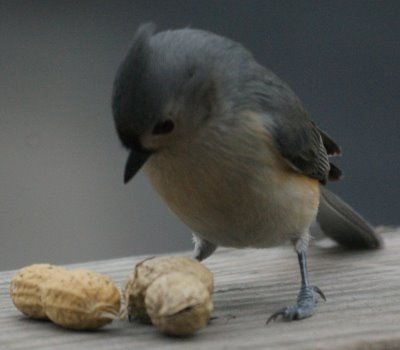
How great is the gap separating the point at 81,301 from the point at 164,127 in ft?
1.54

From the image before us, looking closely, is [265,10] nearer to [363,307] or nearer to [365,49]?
[365,49]

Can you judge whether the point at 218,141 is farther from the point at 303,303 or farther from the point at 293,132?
the point at 303,303

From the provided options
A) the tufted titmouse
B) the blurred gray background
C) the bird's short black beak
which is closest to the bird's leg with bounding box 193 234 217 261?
the tufted titmouse

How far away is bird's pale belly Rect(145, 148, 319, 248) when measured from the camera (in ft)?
10.1

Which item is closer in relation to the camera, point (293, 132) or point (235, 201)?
point (235, 201)

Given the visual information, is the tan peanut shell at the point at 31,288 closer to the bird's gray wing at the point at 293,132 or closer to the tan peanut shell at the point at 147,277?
the tan peanut shell at the point at 147,277

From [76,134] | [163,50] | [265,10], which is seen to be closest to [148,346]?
[163,50]

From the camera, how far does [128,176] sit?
9.53ft

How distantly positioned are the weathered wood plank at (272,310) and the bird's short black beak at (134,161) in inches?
14.1

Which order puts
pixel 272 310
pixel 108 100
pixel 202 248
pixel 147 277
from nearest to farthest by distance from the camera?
pixel 147 277 → pixel 272 310 → pixel 202 248 → pixel 108 100

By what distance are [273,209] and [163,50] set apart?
593mm

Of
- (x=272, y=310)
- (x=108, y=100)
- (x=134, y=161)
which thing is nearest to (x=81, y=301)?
(x=134, y=161)

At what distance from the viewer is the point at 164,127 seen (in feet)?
9.54

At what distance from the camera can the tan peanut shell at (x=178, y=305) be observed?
2.68 meters
